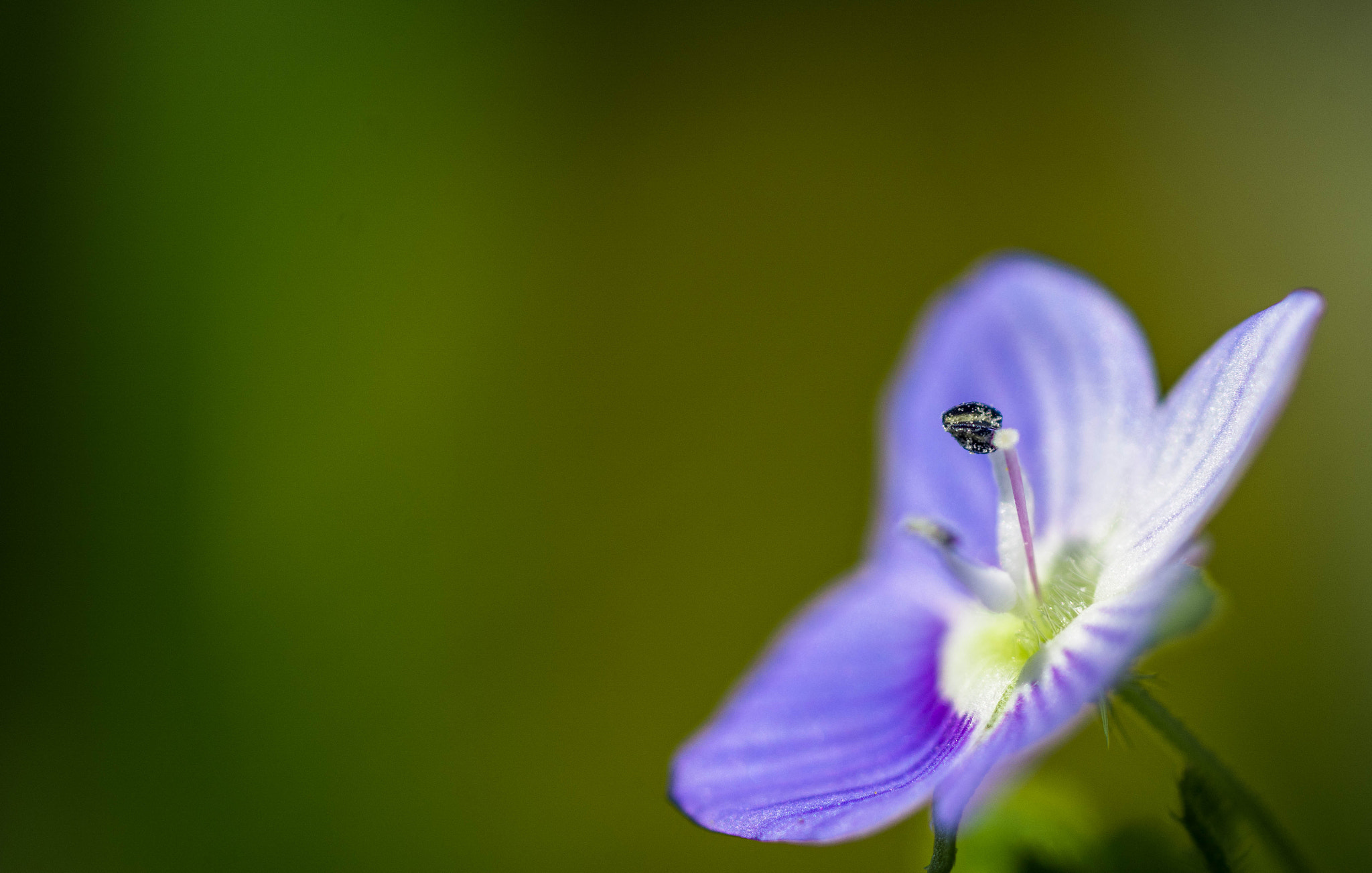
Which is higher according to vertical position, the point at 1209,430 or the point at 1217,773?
the point at 1209,430

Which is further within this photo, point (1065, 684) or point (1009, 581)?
point (1009, 581)

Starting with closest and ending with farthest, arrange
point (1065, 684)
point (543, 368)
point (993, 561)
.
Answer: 1. point (1065, 684)
2. point (993, 561)
3. point (543, 368)

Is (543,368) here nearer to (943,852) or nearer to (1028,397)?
(1028,397)

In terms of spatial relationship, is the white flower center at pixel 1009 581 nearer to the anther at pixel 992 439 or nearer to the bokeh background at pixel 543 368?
the anther at pixel 992 439

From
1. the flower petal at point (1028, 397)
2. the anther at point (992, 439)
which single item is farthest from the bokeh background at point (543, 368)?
the anther at point (992, 439)

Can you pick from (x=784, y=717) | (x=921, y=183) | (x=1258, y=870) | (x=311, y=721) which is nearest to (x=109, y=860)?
(x=311, y=721)

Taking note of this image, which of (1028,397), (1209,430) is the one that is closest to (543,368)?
(1028,397)
